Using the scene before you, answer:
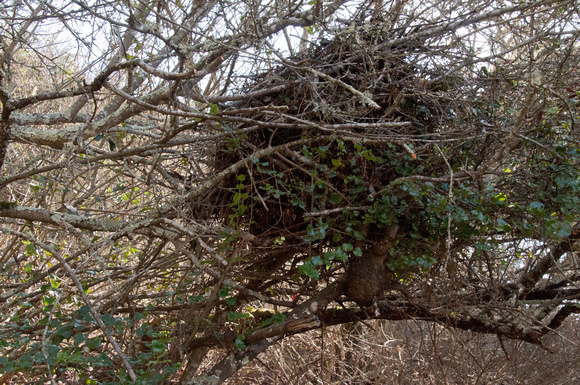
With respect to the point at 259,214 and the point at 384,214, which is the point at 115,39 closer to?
the point at 259,214

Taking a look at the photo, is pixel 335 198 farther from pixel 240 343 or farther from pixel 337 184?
pixel 240 343

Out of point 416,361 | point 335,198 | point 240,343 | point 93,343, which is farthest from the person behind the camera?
point 416,361

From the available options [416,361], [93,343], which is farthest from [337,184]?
[416,361]

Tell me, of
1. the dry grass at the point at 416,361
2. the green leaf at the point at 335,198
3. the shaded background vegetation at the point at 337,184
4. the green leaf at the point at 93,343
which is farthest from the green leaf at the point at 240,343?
the dry grass at the point at 416,361

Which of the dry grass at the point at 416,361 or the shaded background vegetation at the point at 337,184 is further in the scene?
the dry grass at the point at 416,361

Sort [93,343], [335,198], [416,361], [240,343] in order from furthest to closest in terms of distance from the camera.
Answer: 1. [416,361]
2. [240,343]
3. [335,198]
4. [93,343]

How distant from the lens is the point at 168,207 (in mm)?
2775

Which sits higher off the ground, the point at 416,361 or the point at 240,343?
the point at 240,343

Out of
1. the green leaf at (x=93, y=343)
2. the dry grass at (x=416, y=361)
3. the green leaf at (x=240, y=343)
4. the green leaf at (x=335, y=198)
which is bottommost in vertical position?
the dry grass at (x=416, y=361)

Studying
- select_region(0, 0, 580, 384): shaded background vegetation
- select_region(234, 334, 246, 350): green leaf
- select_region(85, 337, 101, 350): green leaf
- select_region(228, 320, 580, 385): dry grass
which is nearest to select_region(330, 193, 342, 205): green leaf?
select_region(0, 0, 580, 384): shaded background vegetation

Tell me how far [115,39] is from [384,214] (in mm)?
3068

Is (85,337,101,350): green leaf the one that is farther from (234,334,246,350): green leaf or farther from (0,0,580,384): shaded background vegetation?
(234,334,246,350): green leaf

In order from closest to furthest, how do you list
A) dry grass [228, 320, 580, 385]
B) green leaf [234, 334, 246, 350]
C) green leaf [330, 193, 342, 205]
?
green leaf [330, 193, 342, 205], green leaf [234, 334, 246, 350], dry grass [228, 320, 580, 385]

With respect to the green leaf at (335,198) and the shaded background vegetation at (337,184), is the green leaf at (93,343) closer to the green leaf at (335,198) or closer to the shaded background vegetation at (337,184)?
the shaded background vegetation at (337,184)
